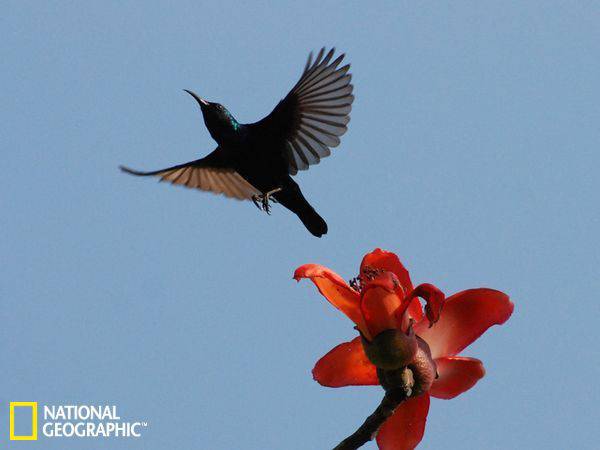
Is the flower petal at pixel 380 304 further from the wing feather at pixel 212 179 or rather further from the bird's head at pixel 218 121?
the wing feather at pixel 212 179

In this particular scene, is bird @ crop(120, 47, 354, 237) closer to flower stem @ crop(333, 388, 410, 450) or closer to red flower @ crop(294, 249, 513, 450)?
red flower @ crop(294, 249, 513, 450)

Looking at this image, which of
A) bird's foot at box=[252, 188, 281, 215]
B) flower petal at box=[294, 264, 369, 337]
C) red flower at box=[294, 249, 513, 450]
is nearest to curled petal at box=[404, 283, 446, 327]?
red flower at box=[294, 249, 513, 450]

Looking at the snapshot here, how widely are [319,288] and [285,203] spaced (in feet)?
15.7

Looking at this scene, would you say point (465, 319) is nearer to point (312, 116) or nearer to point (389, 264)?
point (389, 264)

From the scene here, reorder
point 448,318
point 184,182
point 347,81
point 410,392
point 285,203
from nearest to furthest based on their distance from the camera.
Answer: point 410,392
point 448,318
point 347,81
point 285,203
point 184,182

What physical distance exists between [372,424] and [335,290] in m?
0.54

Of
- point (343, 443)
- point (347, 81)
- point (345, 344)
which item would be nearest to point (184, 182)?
point (347, 81)

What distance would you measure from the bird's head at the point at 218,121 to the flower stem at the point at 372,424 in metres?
4.79

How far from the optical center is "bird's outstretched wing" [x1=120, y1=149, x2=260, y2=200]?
761 centimetres

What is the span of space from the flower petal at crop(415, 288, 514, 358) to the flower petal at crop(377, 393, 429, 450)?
141 mm

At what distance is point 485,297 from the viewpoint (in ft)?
7.55

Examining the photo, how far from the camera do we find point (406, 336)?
7.48 ft

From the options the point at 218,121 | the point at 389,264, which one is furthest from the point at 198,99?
the point at 389,264

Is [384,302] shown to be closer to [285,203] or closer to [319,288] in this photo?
[319,288]
